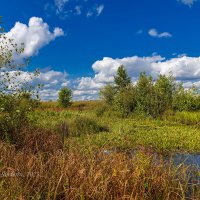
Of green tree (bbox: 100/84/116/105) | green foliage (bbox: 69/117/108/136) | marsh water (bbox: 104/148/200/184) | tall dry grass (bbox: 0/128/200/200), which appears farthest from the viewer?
green tree (bbox: 100/84/116/105)

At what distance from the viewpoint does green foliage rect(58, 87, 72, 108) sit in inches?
1973

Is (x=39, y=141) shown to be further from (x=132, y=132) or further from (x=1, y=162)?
(x=132, y=132)

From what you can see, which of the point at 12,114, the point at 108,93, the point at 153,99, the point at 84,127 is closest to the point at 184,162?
the point at 12,114

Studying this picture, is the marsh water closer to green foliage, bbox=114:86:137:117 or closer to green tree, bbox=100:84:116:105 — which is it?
green foliage, bbox=114:86:137:117

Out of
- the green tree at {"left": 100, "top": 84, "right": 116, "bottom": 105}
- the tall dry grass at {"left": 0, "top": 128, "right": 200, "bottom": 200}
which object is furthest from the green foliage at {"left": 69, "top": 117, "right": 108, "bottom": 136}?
the green tree at {"left": 100, "top": 84, "right": 116, "bottom": 105}

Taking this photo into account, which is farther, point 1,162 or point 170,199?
point 1,162

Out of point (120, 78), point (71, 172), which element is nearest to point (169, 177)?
point (71, 172)

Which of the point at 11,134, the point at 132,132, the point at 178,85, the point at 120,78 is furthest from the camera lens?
the point at 120,78

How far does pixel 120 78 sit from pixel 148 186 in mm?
40872

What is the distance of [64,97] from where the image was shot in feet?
165

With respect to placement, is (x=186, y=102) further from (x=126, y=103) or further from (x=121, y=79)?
(x=121, y=79)

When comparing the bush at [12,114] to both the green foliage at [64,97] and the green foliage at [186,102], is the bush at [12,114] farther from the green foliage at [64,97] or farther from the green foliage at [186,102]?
the green foliage at [64,97]

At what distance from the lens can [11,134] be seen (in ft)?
28.5

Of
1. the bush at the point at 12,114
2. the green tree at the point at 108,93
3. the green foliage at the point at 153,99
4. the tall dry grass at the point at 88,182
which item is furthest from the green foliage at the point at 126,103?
the tall dry grass at the point at 88,182
